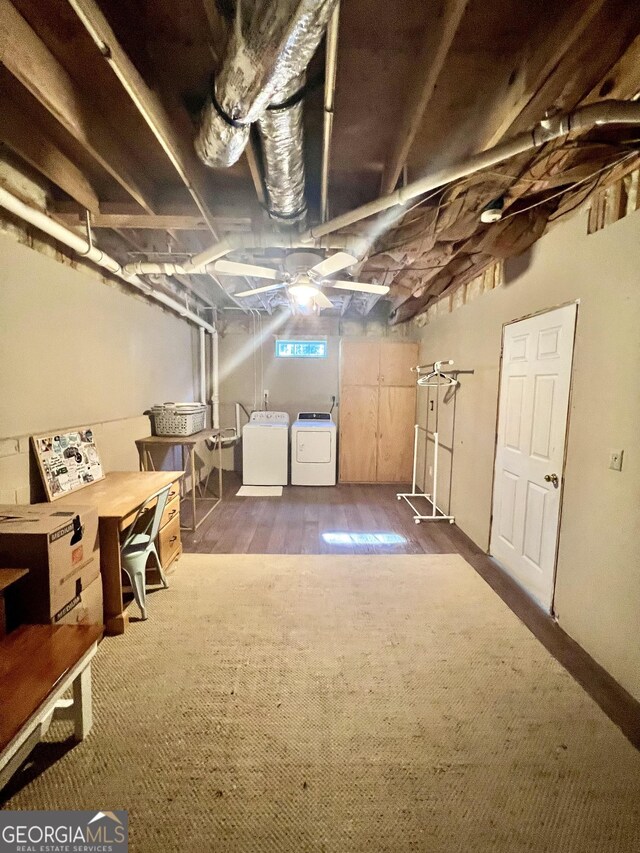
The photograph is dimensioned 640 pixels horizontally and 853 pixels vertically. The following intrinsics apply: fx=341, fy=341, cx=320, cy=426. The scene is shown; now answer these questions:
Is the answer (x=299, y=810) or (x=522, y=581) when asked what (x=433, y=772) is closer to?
(x=299, y=810)

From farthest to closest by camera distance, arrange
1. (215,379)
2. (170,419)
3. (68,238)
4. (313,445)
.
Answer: (215,379) < (313,445) < (170,419) < (68,238)

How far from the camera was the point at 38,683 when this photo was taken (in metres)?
1.23

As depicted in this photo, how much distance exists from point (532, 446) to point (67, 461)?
3.40m

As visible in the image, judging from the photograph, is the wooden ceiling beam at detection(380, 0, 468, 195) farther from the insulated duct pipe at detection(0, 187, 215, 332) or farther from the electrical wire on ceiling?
the insulated duct pipe at detection(0, 187, 215, 332)

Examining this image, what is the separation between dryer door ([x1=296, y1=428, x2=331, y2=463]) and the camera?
5.18 m

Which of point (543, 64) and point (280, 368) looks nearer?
point (543, 64)

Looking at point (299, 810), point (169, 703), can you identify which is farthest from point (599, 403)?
point (169, 703)

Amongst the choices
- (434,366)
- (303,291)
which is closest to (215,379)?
(303,291)

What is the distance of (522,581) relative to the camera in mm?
2627

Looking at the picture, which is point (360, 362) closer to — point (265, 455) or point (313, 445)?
point (313, 445)

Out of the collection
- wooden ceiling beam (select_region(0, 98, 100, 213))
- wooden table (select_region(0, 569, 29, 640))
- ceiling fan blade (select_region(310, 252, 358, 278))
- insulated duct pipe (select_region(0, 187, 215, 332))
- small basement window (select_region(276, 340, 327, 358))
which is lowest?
wooden table (select_region(0, 569, 29, 640))

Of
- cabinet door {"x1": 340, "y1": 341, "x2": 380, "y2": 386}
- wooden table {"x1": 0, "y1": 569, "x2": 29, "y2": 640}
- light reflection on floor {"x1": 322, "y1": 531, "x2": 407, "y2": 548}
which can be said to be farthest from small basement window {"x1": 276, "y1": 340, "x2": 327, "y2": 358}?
wooden table {"x1": 0, "y1": 569, "x2": 29, "y2": 640}

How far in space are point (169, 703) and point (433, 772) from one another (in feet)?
3.94

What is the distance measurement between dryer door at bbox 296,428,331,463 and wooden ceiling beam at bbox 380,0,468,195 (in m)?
3.64
